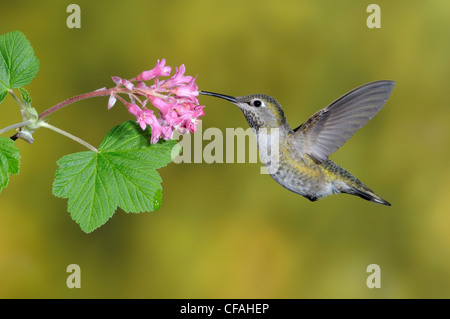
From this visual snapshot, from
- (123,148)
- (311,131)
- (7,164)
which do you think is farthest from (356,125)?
(7,164)

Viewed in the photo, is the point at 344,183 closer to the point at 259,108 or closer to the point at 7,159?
the point at 259,108

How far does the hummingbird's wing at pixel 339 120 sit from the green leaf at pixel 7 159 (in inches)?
22.1

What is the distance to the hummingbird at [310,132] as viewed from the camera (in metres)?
0.91

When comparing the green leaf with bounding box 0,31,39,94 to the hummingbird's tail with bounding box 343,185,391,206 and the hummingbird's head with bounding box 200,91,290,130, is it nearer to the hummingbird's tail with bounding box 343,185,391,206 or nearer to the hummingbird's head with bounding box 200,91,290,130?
the hummingbird's head with bounding box 200,91,290,130

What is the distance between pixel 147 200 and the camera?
0.79 meters

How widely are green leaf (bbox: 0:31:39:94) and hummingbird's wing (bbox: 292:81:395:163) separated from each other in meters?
0.54

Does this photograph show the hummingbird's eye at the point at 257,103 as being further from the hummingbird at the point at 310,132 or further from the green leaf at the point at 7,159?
the green leaf at the point at 7,159

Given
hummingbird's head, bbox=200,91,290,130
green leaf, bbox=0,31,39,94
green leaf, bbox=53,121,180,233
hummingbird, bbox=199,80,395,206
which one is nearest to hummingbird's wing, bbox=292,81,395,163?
hummingbird, bbox=199,80,395,206

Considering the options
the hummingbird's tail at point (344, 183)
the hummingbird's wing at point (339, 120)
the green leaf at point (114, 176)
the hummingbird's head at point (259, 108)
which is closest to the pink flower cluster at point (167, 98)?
the green leaf at point (114, 176)

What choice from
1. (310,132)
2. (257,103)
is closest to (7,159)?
(257,103)

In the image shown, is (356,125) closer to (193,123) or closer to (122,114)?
(193,123)

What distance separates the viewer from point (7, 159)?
0.68 meters

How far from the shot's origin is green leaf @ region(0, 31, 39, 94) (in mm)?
742

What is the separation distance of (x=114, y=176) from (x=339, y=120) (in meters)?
0.47
